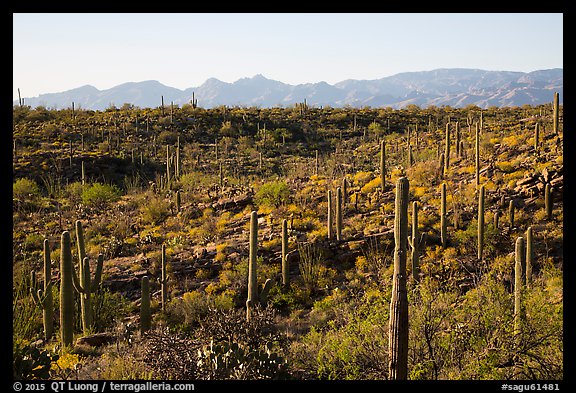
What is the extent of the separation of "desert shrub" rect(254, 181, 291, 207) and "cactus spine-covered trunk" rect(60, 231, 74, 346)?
356 inches

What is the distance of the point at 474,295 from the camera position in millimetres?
8367

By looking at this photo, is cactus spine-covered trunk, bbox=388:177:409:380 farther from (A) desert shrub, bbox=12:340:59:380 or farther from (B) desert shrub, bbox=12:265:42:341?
(B) desert shrub, bbox=12:265:42:341

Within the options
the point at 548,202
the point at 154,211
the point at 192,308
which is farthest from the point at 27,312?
the point at 548,202

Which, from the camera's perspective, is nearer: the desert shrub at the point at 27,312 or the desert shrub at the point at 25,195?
the desert shrub at the point at 27,312

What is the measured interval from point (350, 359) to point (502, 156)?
1444 centimetres

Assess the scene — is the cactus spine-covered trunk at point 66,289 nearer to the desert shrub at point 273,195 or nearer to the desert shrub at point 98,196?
the desert shrub at point 273,195

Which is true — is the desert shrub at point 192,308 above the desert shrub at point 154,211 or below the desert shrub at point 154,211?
below

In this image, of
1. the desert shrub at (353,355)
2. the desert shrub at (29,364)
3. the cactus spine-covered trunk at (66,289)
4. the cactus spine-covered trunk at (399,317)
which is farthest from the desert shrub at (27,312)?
the cactus spine-covered trunk at (399,317)

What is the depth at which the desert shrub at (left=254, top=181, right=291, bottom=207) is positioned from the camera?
1658 centimetres

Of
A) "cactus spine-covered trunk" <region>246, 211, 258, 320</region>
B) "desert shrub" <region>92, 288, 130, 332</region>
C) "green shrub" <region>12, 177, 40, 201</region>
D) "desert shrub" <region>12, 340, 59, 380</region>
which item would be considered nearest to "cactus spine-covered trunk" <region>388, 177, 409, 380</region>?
"desert shrub" <region>12, 340, 59, 380</region>

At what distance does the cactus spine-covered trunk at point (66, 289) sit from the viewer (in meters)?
7.84

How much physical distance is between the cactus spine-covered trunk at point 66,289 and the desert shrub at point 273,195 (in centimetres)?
905

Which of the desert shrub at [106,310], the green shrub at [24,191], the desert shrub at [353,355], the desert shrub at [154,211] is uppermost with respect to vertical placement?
the green shrub at [24,191]
